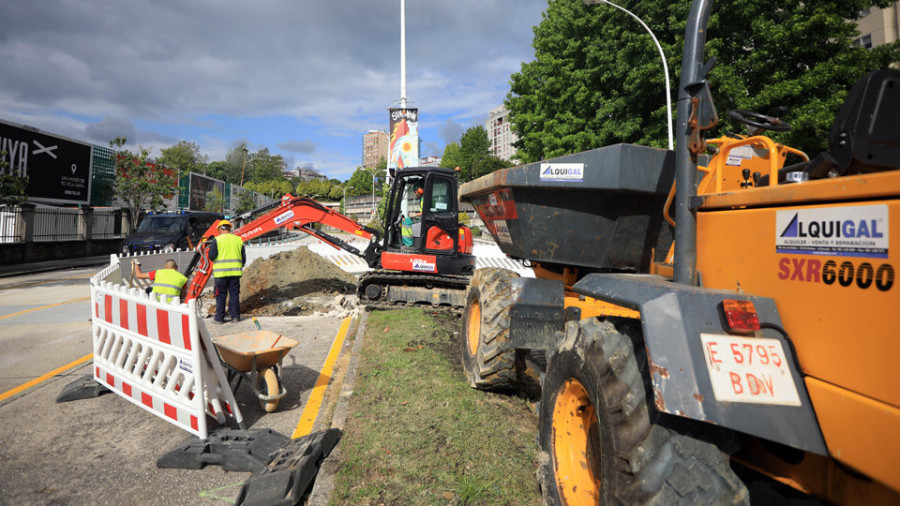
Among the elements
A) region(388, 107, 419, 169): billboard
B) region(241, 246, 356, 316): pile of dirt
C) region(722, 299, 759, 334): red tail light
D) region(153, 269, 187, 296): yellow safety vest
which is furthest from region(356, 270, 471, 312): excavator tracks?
region(388, 107, 419, 169): billboard

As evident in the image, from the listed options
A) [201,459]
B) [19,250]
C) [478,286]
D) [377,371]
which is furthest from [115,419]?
[19,250]

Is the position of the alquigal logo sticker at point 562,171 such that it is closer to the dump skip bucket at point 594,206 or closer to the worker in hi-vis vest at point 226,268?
the dump skip bucket at point 594,206

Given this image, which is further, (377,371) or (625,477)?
(377,371)

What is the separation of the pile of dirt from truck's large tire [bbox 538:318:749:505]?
25.9 feet

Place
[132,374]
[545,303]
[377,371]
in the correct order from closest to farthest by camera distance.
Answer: [545,303] → [132,374] → [377,371]

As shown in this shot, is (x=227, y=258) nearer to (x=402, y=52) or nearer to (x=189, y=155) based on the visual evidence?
(x=402, y=52)

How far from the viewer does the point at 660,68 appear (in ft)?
52.3

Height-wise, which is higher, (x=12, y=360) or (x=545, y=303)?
(x=545, y=303)

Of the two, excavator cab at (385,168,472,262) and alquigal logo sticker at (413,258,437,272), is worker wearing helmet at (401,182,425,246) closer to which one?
excavator cab at (385,168,472,262)

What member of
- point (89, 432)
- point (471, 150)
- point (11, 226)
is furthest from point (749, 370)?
point (471, 150)

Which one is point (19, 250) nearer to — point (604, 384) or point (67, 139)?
point (67, 139)

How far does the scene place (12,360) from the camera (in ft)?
21.0

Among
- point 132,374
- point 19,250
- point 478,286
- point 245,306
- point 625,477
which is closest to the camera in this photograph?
point 625,477

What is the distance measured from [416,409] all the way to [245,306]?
746 cm
